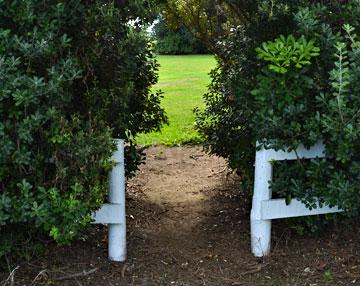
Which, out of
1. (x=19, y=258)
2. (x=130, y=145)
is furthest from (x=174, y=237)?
(x=19, y=258)

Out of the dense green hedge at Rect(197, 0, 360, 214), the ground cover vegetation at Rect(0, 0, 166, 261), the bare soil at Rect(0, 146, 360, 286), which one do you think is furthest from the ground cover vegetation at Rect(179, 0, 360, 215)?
the ground cover vegetation at Rect(0, 0, 166, 261)

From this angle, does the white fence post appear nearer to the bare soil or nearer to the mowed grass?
the bare soil

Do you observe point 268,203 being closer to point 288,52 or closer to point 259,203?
point 259,203

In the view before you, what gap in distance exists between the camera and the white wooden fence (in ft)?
13.2

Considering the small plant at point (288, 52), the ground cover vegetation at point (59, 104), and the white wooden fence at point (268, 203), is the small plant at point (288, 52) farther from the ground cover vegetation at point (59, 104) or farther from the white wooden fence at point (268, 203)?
the ground cover vegetation at point (59, 104)

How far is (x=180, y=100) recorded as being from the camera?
44.1 ft

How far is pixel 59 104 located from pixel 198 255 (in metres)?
1.53

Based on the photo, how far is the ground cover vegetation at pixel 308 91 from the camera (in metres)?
3.61

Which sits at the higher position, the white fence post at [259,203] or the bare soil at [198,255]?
the white fence post at [259,203]

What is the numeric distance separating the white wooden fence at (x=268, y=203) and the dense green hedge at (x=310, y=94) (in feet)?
0.23

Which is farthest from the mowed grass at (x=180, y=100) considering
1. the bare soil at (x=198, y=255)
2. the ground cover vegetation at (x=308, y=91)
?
the ground cover vegetation at (x=308, y=91)

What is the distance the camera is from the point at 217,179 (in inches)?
247

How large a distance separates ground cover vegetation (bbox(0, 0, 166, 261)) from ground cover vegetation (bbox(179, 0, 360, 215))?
85 centimetres

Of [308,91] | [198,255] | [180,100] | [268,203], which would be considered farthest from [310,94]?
[180,100]
